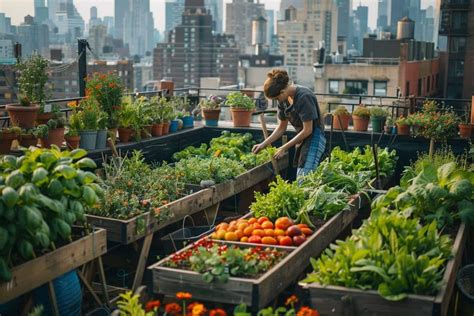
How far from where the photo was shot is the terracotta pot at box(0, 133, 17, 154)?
8070 millimetres

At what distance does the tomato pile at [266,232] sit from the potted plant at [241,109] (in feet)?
18.1

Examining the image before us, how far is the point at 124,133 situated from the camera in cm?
977

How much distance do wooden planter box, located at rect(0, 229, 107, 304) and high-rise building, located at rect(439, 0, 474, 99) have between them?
45560 millimetres

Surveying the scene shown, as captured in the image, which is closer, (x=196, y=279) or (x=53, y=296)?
(x=196, y=279)

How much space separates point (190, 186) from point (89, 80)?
218 centimetres

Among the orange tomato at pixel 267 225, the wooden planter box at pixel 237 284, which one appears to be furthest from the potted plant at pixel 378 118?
the wooden planter box at pixel 237 284

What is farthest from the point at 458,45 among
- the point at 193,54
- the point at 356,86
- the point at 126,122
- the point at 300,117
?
the point at 193,54

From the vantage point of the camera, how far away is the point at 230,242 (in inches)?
237

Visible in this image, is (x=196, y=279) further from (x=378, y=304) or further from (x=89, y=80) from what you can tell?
(x=89, y=80)

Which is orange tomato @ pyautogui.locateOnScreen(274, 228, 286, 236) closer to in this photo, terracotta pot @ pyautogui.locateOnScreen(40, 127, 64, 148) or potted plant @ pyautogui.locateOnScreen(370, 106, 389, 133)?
terracotta pot @ pyautogui.locateOnScreen(40, 127, 64, 148)

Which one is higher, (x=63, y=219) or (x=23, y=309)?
(x=63, y=219)

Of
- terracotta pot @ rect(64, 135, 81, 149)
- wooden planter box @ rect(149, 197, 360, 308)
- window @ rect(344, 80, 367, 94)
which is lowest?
window @ rect(344, 80, 367, 94)

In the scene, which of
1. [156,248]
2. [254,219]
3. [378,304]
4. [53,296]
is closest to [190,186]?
[156,248]

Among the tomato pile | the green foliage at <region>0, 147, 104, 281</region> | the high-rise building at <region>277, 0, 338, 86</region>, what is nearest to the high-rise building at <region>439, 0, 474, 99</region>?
the tomato pile
